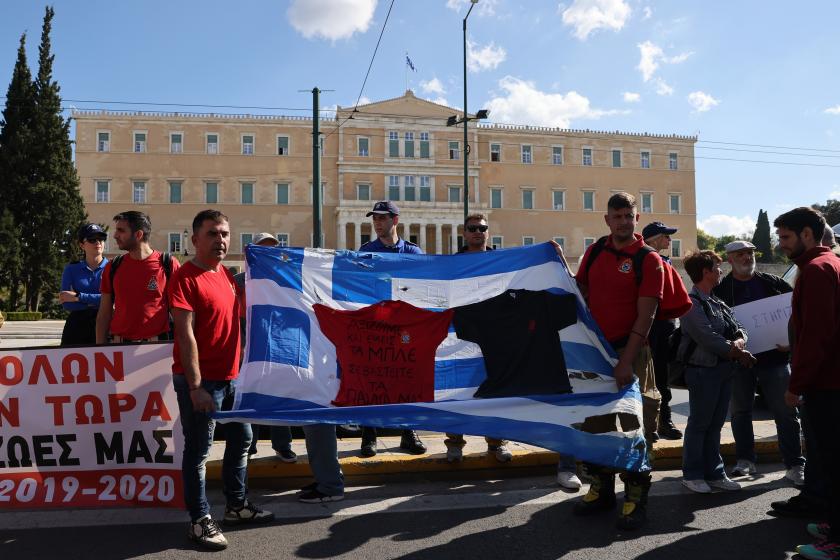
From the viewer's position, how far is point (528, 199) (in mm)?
55625

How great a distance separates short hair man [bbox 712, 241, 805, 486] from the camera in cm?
509

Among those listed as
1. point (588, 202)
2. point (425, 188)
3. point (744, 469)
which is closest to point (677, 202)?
point (588, 202)

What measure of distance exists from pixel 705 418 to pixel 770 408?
34.0 inches

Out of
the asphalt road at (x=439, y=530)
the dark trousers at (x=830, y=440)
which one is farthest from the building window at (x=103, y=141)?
the dark trousers at (x=830, y=440)

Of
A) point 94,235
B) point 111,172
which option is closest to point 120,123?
point 111,172

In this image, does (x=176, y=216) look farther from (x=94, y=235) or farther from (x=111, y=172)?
(x=94, y=235)

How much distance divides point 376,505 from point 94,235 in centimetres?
367

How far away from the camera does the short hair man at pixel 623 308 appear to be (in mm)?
4117

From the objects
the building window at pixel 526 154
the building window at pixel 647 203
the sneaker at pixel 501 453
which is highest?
the building window at pixel 526 154

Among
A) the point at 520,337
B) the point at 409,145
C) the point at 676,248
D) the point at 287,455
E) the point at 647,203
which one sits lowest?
the point at 287,455

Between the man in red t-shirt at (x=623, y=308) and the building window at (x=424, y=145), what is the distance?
1992 inches

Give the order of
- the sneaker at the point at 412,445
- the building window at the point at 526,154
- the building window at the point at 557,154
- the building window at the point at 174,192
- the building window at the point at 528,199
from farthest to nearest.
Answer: the building window at the point at 557,154, the building window at the point at 526,154, the building window at the point at 528,199, the building window at the point at 174,192, the sneaker at the point at 412,445

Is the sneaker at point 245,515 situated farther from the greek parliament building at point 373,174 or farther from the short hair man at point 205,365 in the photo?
the greek parliament building at point 373,174

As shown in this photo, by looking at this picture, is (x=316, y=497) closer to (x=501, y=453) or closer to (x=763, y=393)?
(x=501, y=453)
